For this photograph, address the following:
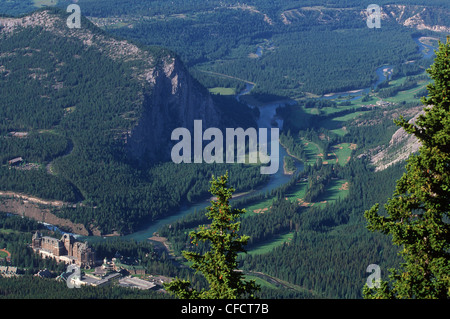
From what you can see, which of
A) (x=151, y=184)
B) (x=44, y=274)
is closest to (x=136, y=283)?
(x=44, y=274)

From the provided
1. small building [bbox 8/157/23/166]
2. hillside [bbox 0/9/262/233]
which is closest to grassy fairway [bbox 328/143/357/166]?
hillside [bbox 0/9/262/233]

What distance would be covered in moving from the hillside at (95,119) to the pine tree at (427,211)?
312ft

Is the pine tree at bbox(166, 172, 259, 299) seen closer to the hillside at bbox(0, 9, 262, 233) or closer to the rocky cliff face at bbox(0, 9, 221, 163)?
the hillside at bbox(0, 9, 262, 233)

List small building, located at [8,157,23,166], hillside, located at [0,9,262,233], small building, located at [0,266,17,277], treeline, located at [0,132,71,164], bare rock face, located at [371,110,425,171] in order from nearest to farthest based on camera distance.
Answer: small building, located at [0,266,17,277] → hillside, located at [0,9,262,233] → small building, located at [8,157,23,166] → treeline, located at [0,132,71,164] → bare rock face, located at [371,110,425,171]

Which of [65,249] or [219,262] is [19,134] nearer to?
[65,249]

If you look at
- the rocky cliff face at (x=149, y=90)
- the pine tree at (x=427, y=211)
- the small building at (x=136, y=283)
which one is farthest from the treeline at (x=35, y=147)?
the pine tree at (x=427, y=211)

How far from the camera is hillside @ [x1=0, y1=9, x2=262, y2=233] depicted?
449ft

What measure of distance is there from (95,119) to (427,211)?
447 ft

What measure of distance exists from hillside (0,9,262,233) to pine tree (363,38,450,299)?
95.2m

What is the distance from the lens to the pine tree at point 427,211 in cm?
3281

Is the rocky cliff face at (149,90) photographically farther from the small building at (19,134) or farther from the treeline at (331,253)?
the treeline at (331,253)

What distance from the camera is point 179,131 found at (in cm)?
17188
